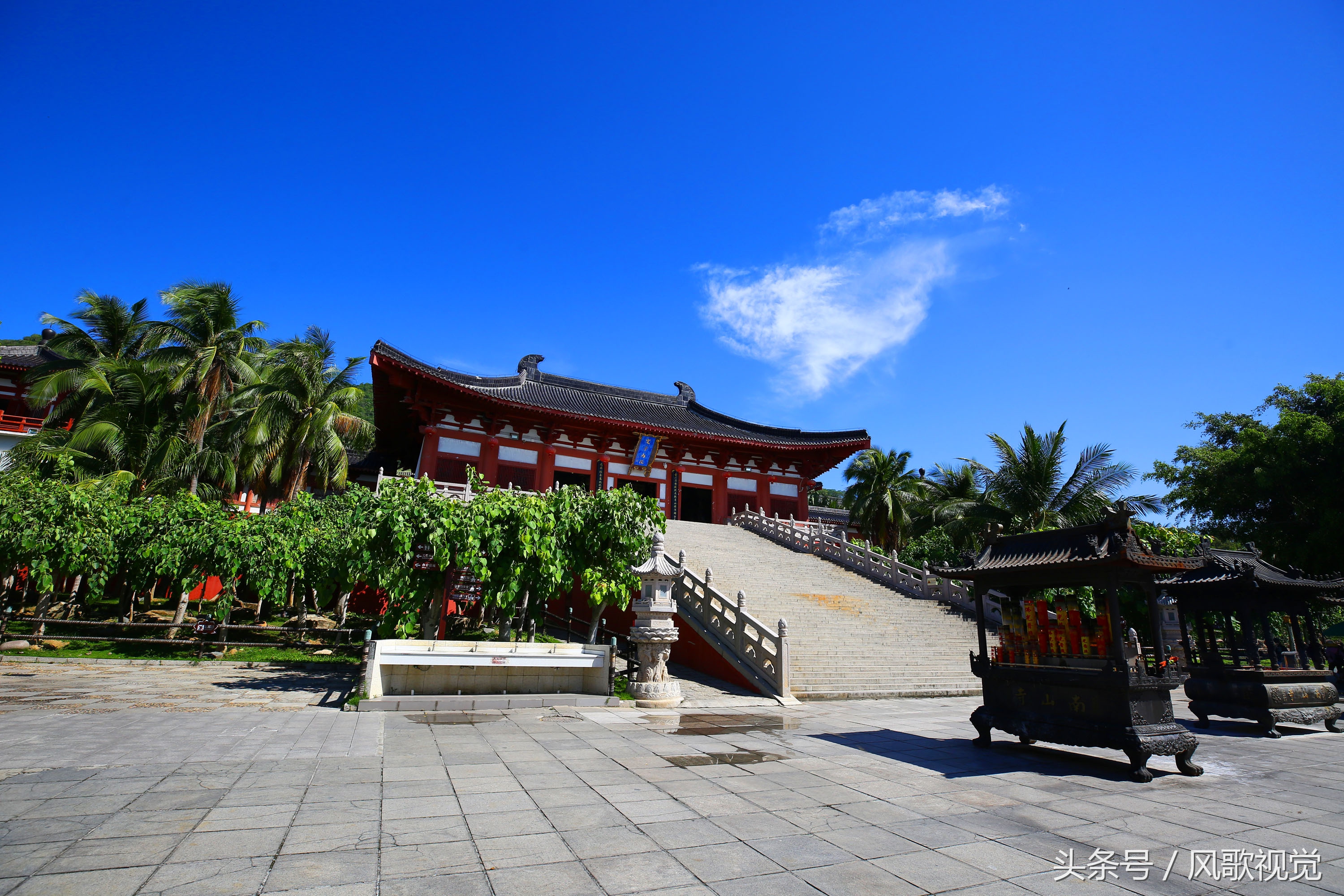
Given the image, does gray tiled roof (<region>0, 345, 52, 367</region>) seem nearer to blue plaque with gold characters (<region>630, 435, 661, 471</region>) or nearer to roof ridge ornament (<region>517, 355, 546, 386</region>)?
roof ridge ornament (<region>517, 355, 546, 386</region>)

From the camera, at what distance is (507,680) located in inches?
372

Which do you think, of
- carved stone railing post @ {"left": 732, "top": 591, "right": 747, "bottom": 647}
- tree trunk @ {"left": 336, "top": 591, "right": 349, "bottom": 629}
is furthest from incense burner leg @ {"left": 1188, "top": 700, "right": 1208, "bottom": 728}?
tree trunk @ {"left": 336, "top": 591, "right": 349, "bottom": 629}

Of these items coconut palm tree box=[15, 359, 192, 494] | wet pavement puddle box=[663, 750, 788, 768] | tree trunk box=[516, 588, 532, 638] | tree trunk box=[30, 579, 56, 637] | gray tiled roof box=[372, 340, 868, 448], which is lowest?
wet pavement puddle box=[663, 750, 788, 768]

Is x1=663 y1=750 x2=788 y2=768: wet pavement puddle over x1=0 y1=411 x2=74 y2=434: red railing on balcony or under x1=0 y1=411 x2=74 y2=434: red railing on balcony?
under

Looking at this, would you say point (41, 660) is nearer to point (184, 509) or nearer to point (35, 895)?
point (184, 509)

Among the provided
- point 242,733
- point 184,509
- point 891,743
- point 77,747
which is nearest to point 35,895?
point 77,747

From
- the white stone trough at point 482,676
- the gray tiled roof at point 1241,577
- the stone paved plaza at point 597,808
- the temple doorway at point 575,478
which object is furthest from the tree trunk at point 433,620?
the temple doorway at point 575,478

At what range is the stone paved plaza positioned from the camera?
3.28 metres

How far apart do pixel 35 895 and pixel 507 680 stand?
6792mm

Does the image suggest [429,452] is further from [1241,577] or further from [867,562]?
[1241,577]

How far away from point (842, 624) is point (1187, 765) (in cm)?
873

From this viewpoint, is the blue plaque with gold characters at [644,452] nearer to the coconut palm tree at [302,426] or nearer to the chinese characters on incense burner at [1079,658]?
the coconut palm tree at [302,426]

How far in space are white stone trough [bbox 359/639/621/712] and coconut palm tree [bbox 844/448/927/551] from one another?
25577 mm

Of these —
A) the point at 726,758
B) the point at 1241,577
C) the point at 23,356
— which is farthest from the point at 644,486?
the point at 23,356
